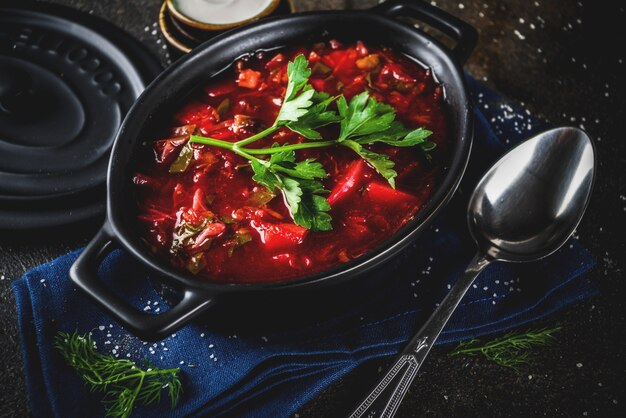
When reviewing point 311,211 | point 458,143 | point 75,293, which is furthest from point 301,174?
point 75,293

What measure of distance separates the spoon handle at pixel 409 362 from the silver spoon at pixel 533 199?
0.06 meters

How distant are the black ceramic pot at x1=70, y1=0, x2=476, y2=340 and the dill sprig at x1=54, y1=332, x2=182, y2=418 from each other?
0.32 metres

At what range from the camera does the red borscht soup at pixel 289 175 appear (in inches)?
65.7

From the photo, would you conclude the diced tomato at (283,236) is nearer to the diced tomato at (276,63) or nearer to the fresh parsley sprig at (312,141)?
the fresh parsley sprig at (312,141)

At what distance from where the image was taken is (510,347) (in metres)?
1.84

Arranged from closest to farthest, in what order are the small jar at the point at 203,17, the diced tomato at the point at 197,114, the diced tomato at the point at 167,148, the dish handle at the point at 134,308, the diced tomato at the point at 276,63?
the dish handle at the point at 134,308 < the diced tomato at the point at 167,148 < the diced tomato at the point at 197,114 < the diced tomato at the point at 276,63 < the small jar at the point at 203,17

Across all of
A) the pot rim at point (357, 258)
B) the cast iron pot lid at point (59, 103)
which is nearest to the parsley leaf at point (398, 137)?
the pot rim at point (357, 258)

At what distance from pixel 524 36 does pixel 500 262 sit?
3.70 feet

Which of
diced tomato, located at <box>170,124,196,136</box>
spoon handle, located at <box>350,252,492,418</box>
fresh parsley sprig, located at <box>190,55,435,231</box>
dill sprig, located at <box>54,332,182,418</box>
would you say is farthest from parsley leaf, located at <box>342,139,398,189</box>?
dill sprig, located at <box>54,332,182,418</box>

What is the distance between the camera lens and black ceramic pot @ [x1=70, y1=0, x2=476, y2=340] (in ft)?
4.78

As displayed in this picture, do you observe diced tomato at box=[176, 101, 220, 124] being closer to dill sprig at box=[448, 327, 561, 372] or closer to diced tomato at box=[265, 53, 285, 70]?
diced tomato at box=[265, 53, 285, 70]

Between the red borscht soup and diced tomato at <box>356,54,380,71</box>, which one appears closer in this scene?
the red borscht soup

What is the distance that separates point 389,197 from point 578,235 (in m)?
0.75

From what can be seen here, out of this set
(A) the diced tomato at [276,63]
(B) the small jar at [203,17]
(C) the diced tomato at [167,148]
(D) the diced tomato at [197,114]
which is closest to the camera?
(C) the diced tomato at [167,148]
